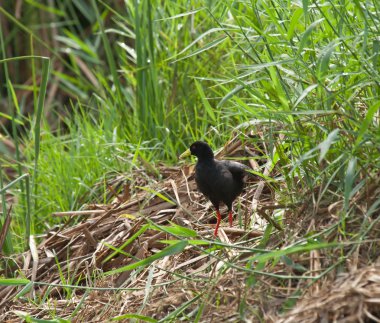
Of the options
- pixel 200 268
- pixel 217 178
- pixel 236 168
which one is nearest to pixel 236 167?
pixel 236 168

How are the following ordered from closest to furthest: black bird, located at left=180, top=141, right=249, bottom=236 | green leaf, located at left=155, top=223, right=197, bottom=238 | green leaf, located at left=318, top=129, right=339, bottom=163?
green leaf, located at left=318, top=129, right=339, bottom=163 → green leaf, located at left=155, top=223, right=197, bottom=238 → black bird, located at left=180, top=141, right=249, bottom=236

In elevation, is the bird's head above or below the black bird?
above

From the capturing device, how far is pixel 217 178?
12.7ft

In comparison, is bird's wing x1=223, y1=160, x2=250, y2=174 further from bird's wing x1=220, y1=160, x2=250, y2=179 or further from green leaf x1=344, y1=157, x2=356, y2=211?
green leaf x1=344, y1=157, x2=356, y2=211

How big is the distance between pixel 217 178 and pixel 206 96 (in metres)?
1.21

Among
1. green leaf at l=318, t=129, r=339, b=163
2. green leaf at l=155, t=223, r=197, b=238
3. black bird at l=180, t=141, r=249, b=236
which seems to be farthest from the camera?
black bird at l=180, t=141, r=249, b=236

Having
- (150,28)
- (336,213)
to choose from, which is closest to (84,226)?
(150,28)

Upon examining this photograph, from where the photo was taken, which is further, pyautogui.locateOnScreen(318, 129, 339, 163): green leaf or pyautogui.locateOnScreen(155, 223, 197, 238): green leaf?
pyautogui.locateOnScreen(155, 223, 197, 238): green leaf

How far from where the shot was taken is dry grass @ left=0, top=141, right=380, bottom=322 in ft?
9.43

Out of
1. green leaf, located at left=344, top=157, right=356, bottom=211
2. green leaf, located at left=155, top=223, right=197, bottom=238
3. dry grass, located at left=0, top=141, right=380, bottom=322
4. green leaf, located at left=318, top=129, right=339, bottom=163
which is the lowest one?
dry grass, located at left=0, top=141, right=380, bottom=322

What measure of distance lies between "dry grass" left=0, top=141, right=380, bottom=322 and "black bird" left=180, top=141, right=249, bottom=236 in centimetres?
8

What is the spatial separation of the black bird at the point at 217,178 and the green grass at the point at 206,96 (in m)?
0.18

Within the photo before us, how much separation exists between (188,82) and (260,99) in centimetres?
172

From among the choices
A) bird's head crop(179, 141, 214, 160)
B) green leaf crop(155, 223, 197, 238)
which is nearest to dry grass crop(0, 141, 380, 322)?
green leaf crop(155, 223, 197, 238)
